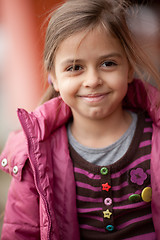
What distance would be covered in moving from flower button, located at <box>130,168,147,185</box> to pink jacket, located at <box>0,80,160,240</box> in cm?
4

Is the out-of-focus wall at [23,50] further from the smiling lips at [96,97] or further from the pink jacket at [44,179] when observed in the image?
the smiling lips at [96,97]

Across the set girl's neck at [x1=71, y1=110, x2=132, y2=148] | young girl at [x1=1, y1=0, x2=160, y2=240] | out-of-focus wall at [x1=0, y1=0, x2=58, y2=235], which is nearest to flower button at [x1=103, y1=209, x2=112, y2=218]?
young girl at [x1=1, y1=0, x2=160, y2=240]

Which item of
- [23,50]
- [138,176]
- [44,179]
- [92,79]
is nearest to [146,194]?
[138,176]

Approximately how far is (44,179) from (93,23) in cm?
72

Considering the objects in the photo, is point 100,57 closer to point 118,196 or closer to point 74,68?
point 74,68

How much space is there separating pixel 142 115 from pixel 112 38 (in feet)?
1.52

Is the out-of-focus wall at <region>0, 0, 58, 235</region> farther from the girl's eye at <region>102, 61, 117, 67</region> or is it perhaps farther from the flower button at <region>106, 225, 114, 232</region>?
the flower button at <region>106, 225, 114, 232</region>

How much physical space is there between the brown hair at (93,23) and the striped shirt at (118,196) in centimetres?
41

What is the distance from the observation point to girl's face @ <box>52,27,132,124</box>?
1250 millimetres

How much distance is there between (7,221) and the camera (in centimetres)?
147

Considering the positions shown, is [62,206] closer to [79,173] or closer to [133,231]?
[79,173]

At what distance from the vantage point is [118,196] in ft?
4.51

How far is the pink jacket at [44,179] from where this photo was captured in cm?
136

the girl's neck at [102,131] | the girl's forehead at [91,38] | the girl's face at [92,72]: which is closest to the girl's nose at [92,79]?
the girl's face at [92,72]
